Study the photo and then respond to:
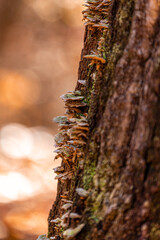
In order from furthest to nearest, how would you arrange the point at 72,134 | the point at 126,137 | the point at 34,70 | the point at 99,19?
the point at 34,70, the point at 99,19, the point at 72,134, the point at 126,137

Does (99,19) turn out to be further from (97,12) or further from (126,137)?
(126,137)

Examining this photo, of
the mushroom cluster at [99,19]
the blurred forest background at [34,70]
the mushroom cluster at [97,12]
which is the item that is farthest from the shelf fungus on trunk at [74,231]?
the blurred forest background at [34,70]

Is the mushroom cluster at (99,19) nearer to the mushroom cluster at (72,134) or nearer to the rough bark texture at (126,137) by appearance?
the rough bark texture at (126,137)

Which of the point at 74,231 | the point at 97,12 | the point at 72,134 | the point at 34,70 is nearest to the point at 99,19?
the point at 97,12

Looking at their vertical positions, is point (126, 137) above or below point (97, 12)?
below

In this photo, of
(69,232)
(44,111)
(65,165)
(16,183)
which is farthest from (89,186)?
(44,111)

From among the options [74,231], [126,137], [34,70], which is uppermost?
[34,70]
